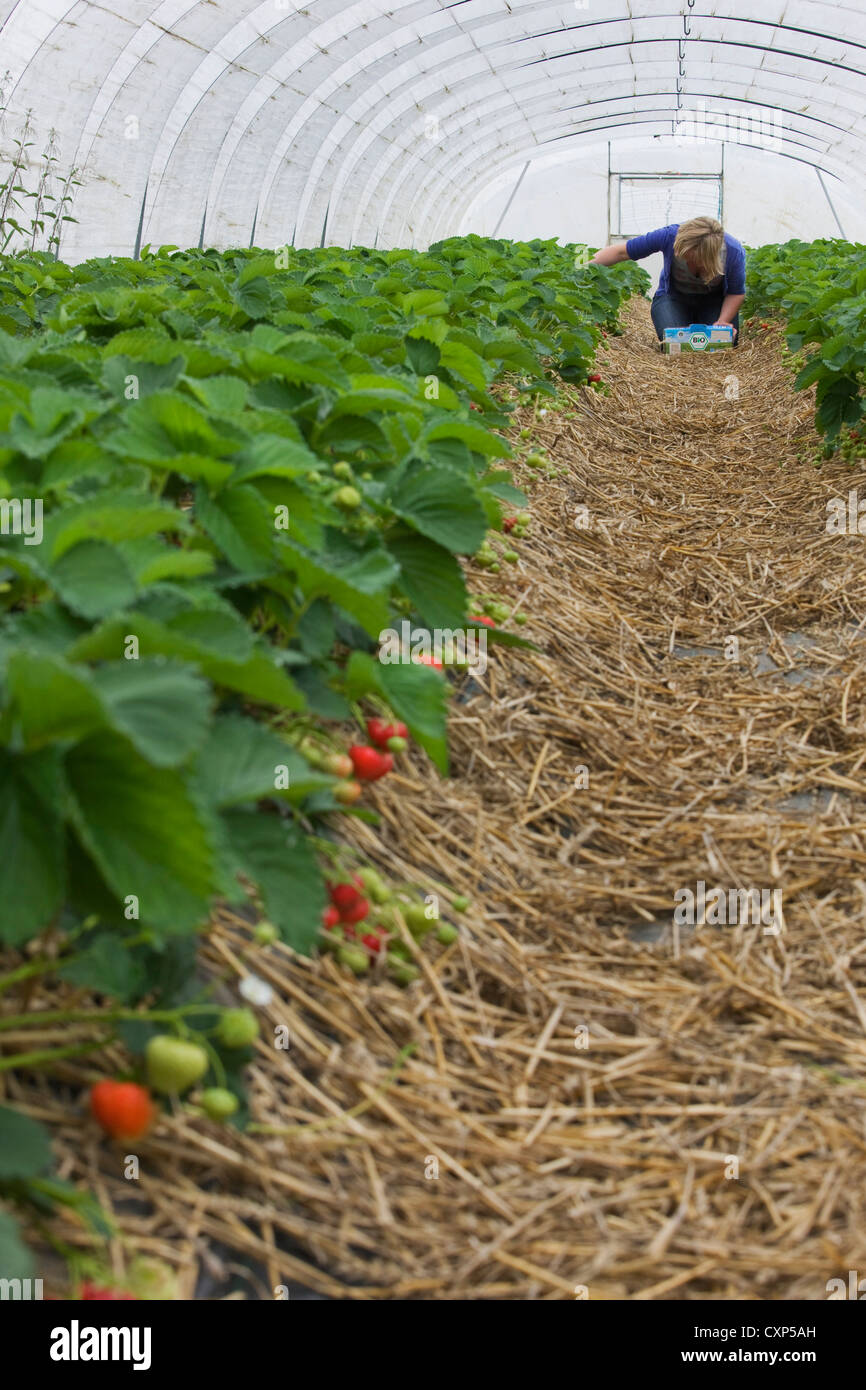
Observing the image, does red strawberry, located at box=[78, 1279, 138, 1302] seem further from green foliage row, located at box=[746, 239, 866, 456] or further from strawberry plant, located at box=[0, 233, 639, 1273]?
green foliage row, located at box=[746, 239, 866, 456]

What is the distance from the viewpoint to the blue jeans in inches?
341

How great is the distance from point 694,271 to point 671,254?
0.26 m

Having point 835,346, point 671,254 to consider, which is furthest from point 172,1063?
point 671,254

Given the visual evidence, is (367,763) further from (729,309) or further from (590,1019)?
(729,309)

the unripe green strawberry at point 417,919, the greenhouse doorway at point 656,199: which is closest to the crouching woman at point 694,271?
the unripe green strawberry at point 417,919

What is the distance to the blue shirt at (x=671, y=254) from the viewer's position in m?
8.32

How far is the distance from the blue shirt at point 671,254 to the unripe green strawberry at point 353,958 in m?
7.63

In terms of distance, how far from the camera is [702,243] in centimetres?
815

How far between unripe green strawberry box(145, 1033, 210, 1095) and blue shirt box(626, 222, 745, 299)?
8.07m

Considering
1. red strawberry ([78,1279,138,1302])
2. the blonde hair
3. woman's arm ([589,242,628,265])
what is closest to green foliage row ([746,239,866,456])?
the blonde hair

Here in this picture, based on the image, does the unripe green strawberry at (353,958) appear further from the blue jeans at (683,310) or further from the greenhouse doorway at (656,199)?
the greenhouse doorway at (656,199)
